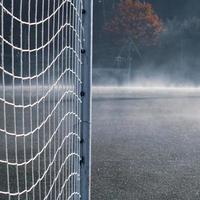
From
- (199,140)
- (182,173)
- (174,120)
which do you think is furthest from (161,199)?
(174,120)

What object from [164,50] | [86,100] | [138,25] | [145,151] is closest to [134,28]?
[138,25]

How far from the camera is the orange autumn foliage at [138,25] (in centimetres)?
3834

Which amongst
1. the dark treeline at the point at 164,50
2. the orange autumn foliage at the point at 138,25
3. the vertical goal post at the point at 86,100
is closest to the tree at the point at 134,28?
the orange autumn foliage at the point at 138,25

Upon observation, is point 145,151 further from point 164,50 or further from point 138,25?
point 164,50

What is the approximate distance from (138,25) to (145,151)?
2948cm

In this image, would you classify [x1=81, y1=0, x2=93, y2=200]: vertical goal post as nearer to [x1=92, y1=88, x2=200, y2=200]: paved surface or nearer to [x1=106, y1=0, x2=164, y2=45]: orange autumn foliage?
[x1=92, y1=88, x2=200, y2=200]: paved surface

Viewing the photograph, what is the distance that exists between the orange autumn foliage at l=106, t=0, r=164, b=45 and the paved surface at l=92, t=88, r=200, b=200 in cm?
2187

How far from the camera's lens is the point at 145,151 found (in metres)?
9.49

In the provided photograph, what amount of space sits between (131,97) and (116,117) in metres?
5.43

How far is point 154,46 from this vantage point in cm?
3991

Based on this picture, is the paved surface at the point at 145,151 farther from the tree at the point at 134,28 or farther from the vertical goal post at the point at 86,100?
the tree at the point at 134,28

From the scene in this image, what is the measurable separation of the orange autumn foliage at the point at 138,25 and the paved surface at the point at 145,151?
21874 mm

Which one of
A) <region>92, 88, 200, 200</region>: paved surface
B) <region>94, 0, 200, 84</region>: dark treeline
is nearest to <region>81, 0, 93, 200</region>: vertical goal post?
<region>92, 88, 200, 200</region>: paved surface

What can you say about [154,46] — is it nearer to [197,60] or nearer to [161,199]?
[197,60]
